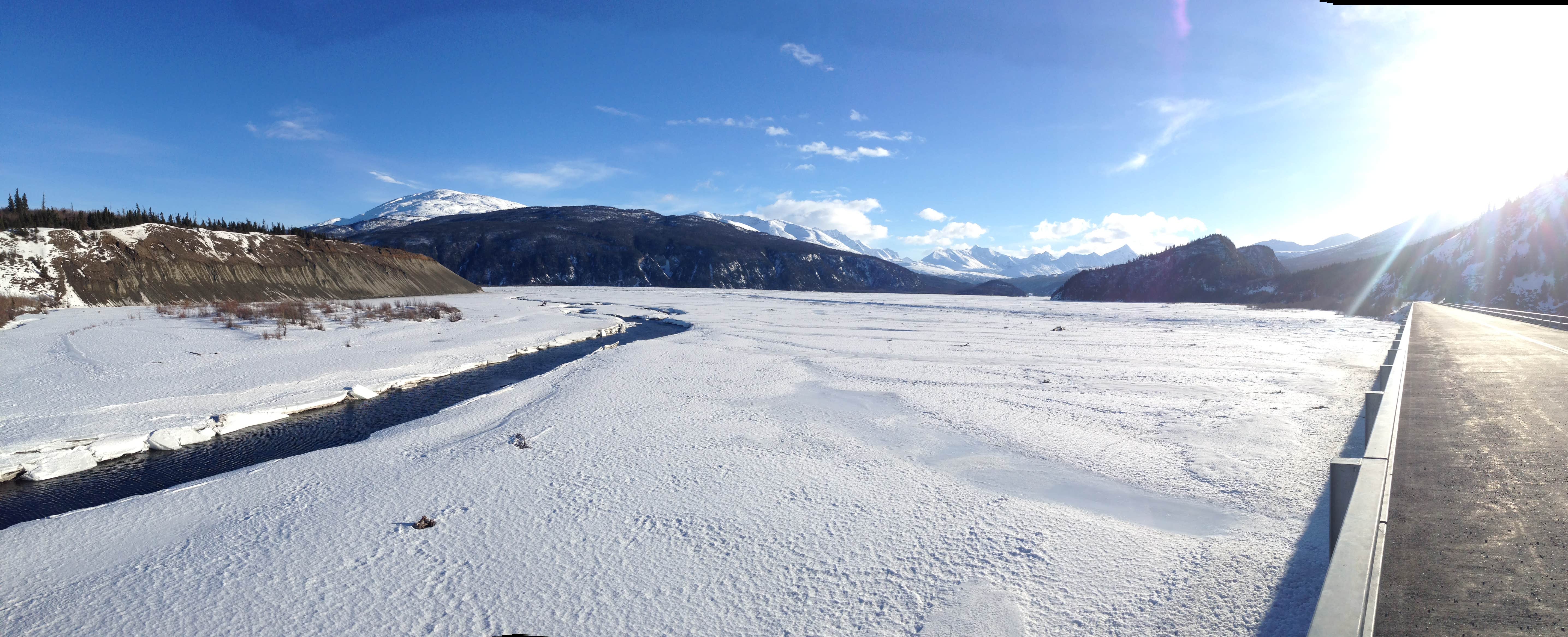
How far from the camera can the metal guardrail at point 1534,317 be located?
20281 mm

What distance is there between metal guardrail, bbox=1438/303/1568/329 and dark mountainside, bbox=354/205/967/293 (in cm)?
10737

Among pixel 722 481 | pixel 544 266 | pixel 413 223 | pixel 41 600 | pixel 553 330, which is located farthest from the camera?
pixel 413 223

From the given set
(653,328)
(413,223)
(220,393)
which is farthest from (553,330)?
(413,223)

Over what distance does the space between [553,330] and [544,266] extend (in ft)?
385

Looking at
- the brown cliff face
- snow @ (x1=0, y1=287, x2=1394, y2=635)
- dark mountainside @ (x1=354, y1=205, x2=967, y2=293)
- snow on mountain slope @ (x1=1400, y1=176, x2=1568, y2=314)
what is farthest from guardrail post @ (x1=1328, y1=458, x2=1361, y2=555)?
dark mountainside @ (x1=354, y1=205, x2=967, y2=293)

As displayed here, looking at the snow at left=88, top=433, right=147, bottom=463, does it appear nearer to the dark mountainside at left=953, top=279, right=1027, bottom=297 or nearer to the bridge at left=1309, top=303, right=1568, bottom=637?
the bridge at left=1309, top=303, right=1568, bottom=637

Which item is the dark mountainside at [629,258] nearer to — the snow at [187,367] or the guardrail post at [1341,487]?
the snow at [187,367]

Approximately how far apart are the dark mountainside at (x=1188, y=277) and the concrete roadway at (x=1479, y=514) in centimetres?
8515

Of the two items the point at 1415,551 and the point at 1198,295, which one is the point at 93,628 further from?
the point at 1198,295

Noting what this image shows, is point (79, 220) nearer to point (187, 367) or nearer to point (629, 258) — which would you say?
point (187, 367)

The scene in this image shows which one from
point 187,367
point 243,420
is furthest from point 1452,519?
point 187,367

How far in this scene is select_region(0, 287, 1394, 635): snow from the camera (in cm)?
370

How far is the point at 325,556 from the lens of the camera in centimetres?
450

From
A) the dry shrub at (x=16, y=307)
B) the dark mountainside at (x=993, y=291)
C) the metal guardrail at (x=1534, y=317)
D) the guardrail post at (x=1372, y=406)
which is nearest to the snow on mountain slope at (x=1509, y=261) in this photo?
the metal guardrail at (x=1534, y=317)
